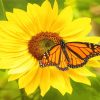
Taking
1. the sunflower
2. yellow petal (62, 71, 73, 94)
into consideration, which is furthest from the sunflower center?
yellow petal (62, 71, 73, 94)

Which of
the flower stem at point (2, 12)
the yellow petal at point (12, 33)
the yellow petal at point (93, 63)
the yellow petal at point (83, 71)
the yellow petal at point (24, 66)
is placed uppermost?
the flower stem at point (2, 12)

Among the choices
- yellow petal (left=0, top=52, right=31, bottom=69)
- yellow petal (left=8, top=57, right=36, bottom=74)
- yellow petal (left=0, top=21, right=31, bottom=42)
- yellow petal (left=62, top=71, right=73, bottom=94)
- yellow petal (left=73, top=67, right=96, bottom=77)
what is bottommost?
yellow petal (left=62, top=71, right=73, bottom=94)

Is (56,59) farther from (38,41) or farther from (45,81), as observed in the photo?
(38,41)

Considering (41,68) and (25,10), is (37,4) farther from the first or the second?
(41,68)

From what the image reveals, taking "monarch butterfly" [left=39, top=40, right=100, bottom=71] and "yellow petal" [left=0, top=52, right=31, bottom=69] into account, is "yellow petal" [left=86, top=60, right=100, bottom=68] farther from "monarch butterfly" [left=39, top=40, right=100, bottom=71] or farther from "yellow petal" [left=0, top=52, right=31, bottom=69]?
"yellow petal" [left=0, top=52, right=31, bottom=69]

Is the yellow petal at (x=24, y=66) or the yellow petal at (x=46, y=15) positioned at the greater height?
the yellow petal at (x=46, y=15)

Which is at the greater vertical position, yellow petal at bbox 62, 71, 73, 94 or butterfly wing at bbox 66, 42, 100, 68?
butterfly wing at bbox 66, 42, 100, 68

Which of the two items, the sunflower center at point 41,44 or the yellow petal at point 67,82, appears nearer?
the yellow petal at point 67,82

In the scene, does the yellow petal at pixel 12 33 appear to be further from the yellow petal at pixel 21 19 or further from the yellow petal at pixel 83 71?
the yellow petal at pixel 83 71

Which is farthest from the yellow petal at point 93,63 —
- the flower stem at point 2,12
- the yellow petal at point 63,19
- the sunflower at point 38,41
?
the flower stem at point 2,12
